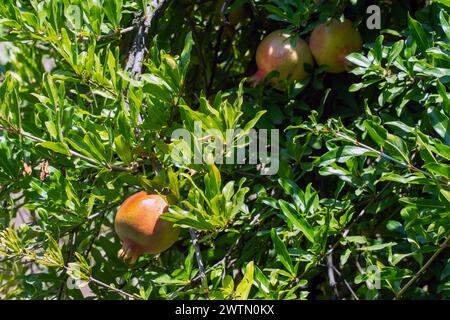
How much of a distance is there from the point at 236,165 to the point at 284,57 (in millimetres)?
188

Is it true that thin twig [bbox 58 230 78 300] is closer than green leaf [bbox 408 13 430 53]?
No

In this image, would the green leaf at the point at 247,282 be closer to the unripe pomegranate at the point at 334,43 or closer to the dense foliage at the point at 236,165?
the dense foliage at the point at 236,165

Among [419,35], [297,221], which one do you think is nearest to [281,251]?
[297,221]

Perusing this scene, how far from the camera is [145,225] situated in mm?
961

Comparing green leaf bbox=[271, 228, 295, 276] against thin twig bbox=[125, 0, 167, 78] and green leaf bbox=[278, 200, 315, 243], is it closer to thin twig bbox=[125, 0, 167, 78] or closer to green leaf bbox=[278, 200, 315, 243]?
green leaf bbox=[278, 200, 315, 243]

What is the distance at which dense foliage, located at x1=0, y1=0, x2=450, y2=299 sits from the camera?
3.05 feet

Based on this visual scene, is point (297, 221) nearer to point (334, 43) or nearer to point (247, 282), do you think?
point (247, 282)

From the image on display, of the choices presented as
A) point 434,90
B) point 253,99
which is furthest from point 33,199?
point 434,90

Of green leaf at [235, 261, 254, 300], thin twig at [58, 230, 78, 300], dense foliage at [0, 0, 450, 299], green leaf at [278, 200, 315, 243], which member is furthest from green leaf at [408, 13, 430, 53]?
thin twig at [58, 230, 78, 300]

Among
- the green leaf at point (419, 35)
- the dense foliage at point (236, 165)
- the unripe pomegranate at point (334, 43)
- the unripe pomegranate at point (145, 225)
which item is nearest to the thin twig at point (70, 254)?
the dense foliage at point (236, 165)

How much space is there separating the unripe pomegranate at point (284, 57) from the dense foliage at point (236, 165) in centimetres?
2

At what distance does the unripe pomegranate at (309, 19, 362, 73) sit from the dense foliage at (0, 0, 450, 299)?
0.02 meters

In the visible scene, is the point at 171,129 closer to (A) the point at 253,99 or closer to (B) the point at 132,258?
(B) the point at 132,258
